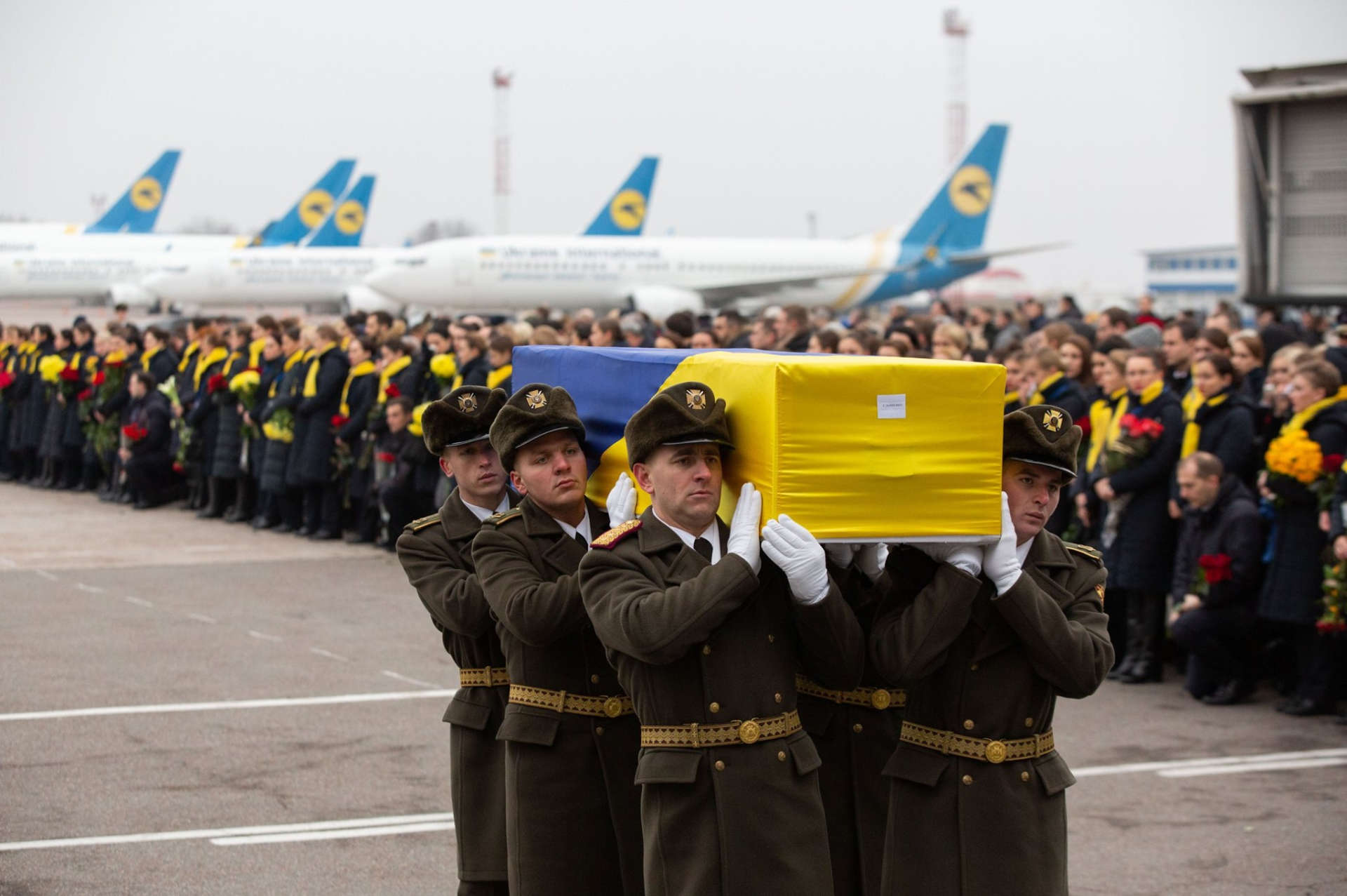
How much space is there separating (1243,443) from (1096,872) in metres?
3.71

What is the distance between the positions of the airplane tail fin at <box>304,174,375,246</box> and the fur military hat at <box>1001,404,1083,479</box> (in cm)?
5567

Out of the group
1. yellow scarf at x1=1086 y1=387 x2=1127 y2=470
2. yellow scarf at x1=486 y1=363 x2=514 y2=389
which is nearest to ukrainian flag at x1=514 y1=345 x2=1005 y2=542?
yellow scarf at x1=1086 y1=387 x2=1127 y2=470

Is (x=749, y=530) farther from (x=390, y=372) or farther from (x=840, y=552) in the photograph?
(x=390, y=372)

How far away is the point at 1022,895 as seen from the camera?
3.91 metres

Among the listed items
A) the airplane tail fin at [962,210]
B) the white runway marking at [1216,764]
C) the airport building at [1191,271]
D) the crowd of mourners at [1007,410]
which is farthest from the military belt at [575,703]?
the airport building at [1191,271]

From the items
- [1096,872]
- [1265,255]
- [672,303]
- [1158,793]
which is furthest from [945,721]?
[672,303]

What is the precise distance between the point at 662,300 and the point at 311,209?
26525mm

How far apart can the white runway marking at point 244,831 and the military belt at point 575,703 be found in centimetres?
226

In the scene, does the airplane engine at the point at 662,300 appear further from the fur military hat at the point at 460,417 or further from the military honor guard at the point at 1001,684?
the military honor guard at the point at 1001,684

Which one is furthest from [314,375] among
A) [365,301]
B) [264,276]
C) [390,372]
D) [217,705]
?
[264,276]

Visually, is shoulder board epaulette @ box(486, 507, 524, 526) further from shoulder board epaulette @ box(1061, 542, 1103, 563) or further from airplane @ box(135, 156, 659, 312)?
airplane @ box(135, 156, 659, 312)

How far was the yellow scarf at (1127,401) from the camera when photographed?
927cm

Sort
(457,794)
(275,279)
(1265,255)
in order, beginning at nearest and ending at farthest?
(457,794) → (1265,255) → (275,279)

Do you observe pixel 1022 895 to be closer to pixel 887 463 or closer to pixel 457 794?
pixel 887 463
